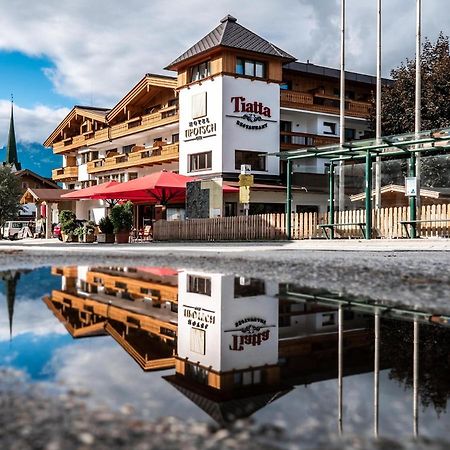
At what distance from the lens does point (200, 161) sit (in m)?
38.6

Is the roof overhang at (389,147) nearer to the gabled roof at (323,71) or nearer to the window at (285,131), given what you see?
the window at (285,131)

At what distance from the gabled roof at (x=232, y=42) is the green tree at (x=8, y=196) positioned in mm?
25358

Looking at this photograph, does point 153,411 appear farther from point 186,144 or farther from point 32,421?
point 186,144

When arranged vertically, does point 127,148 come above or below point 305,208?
above

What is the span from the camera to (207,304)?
18.9ft

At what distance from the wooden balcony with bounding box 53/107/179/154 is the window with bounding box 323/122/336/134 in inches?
411

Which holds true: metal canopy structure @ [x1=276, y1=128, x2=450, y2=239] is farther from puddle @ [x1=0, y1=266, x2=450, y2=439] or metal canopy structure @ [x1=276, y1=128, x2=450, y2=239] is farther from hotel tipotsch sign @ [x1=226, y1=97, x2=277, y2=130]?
puddle @ [x1=0, y1=266, x2=450, y2=439]

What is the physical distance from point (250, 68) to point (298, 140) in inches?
236

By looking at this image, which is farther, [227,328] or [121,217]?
[121,217]

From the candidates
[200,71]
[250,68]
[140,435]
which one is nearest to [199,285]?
[140,435]

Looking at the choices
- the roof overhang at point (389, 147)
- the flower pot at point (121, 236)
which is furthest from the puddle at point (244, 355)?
the flower pot at point (121, 236)

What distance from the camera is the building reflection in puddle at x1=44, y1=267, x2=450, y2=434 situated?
115 inches

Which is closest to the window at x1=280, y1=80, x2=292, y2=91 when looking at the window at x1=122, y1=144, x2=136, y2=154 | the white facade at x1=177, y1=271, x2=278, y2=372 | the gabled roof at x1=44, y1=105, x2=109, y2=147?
the window at x1=122, y1=144, x2=136, y2=154

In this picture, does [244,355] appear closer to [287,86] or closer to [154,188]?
[154,188]
